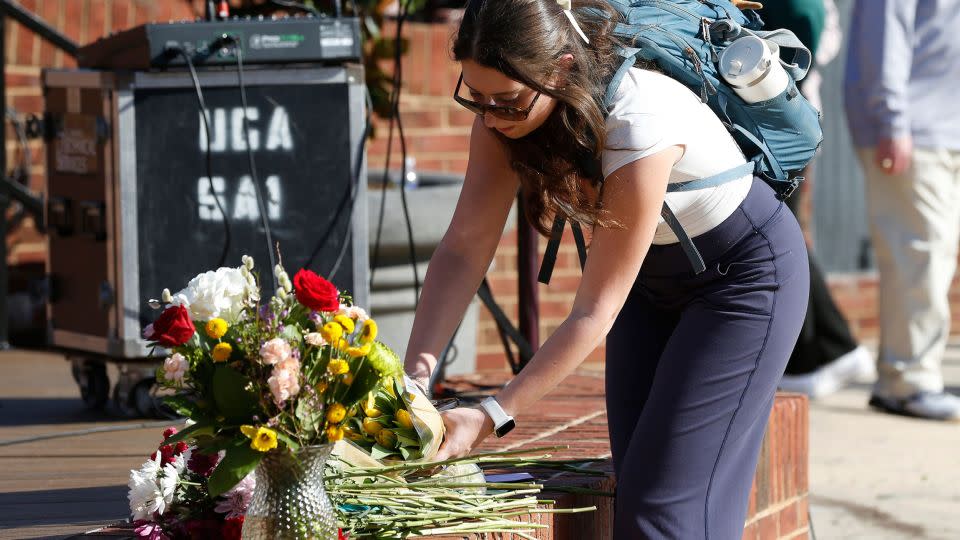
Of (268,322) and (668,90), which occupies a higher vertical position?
(668,90)

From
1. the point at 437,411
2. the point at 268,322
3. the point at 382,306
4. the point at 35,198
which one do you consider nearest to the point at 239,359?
the point at 268,322

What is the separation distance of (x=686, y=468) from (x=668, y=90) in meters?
0.71

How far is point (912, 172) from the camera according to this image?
5785 mm

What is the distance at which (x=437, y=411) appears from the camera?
2.54 m

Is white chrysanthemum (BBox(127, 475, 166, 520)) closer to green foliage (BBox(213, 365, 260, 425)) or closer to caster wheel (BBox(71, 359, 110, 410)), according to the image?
green foliage (BBox(213, 365, 260, 425))

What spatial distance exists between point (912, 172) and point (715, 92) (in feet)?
10.9

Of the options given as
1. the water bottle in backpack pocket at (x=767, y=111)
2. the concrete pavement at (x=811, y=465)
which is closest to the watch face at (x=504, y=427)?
the water bottle in backpack pocket at (x=767, y=111)

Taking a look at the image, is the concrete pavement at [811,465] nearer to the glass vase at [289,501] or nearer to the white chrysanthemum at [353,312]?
the glass vase at [289,501]

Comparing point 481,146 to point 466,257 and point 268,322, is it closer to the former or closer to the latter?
point 466,257

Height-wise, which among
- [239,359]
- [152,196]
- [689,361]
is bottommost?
[152,196]

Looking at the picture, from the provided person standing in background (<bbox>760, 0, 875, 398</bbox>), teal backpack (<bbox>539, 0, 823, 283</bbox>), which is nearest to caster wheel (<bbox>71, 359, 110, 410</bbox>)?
teal backpack (<bbox>539, 0, 823, 283</bbox>)

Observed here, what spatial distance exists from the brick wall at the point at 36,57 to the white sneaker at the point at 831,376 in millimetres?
3077

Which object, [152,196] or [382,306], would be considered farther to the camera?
[382,306]

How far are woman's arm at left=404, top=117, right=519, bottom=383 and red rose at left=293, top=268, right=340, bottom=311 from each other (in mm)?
647
